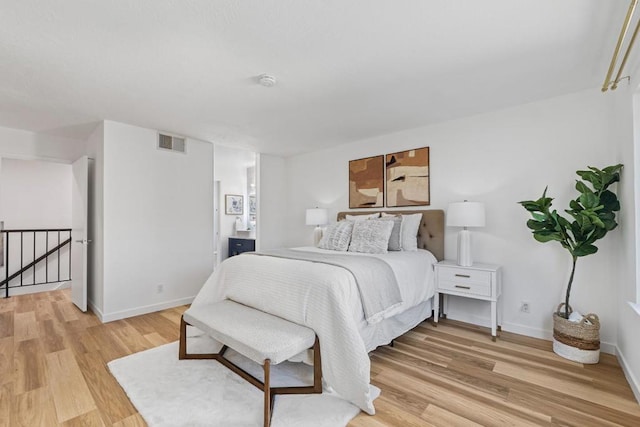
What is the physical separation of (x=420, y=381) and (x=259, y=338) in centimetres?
119

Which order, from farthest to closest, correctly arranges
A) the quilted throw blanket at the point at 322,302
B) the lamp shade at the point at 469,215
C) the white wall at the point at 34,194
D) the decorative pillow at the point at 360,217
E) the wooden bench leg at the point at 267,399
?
1. the white wall at the point at 34,194
2. the decorative pillow at the point at 360,217
3. the lamp shade at the point at 469,215
4. the quilted throw blanket at the point at 322,302
5. the wooden bench leg at the point at 267,399

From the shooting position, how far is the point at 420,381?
2.12m

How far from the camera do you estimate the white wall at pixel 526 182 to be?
2598 mm

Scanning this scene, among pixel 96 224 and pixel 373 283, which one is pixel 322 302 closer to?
pixel 373 283

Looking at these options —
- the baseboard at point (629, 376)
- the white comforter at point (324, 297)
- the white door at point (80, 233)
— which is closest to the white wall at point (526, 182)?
the baseboard at point (629, 376)

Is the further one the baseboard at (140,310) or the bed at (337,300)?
the baseboard at (140,310)

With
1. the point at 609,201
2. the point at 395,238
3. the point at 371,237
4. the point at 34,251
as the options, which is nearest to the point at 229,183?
the point at 34,251

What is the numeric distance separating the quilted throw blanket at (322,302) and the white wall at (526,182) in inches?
73.4

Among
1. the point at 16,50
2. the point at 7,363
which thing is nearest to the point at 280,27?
the point at 16,50

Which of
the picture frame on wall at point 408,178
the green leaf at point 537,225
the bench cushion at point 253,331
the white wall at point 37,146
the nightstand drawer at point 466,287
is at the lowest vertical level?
the bench cushion at point 253,331

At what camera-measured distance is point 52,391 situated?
6.57ft

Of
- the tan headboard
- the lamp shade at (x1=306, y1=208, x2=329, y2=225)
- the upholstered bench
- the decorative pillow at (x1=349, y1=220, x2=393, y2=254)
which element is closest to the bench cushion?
the upholstered bench

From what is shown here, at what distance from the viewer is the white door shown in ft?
12.0

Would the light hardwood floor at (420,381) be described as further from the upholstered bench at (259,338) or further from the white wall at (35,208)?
the white wall at (35,208)
